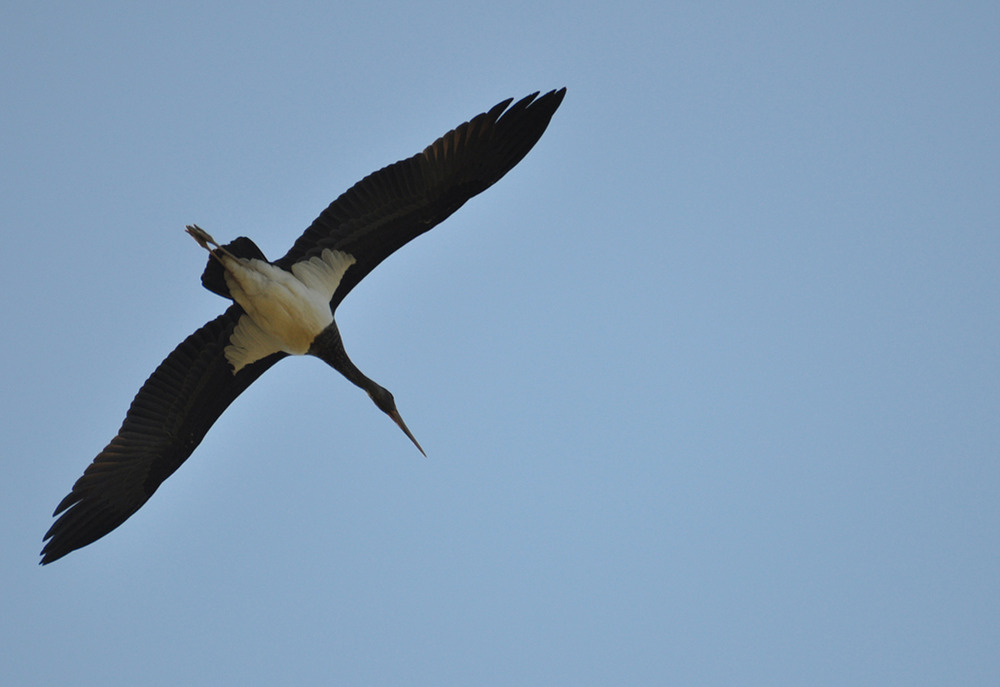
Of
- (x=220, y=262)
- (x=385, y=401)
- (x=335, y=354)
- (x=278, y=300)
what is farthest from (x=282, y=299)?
(x=385, y=401)

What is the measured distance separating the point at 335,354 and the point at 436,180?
2.00 meters

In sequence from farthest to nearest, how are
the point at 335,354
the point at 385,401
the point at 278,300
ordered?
the point at 385,401 < the point at 335,354 < the point at 278,300

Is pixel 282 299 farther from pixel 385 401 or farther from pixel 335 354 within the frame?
pixel 385 401

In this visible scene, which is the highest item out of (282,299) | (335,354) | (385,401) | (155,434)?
(282,299)

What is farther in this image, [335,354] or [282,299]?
[335,354]

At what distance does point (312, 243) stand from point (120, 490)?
2923 mm

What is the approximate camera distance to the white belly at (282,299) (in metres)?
11.2

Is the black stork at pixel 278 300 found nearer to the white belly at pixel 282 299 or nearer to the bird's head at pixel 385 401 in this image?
the white belly at pixel 282 299

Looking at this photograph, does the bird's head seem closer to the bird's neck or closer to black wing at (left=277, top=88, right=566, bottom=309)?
the bird's neck

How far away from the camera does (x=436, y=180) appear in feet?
36.2

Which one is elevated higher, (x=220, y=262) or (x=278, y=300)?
(x=220, y=262)

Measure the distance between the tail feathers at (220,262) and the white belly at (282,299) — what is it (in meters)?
0.05

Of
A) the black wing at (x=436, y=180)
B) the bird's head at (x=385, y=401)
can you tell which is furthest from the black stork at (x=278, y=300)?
the bird's head at (x=385, y=401)

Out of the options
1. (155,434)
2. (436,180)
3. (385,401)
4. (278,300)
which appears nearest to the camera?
(436,180)
